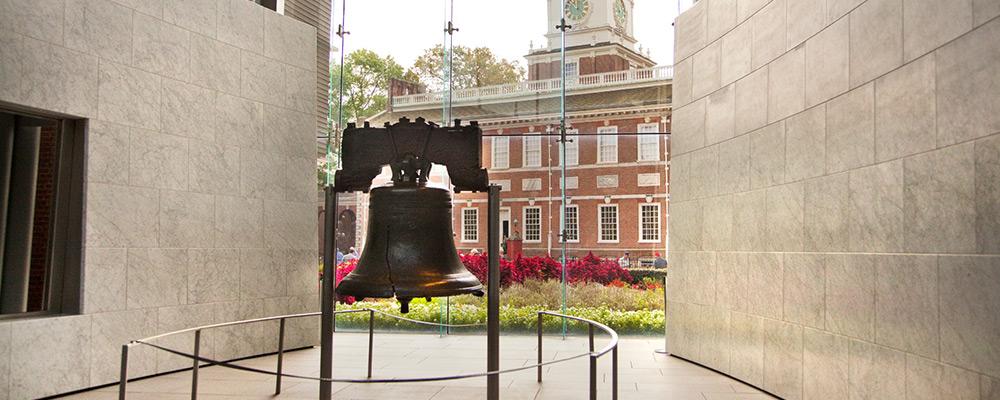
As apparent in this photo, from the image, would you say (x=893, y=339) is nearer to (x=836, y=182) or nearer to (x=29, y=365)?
(x=836, y=182)

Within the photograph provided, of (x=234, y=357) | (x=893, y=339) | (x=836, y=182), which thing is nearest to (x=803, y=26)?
(x=836, y=182)

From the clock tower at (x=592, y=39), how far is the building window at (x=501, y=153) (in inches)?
39.4

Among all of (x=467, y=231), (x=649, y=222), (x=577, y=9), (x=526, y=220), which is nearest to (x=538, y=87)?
(x=577, y=9)

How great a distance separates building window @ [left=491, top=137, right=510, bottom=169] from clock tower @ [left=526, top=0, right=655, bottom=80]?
1000mm

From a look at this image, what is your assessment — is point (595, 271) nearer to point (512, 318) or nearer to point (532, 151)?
point (512, 318)

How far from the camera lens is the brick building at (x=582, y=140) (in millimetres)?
9844

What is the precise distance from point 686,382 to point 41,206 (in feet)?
18.0

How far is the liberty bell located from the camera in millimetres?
3885

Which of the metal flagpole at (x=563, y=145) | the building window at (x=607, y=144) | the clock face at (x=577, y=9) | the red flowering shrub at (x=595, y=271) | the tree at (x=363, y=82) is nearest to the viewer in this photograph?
the red flowering shrub at (x=595, y=271)

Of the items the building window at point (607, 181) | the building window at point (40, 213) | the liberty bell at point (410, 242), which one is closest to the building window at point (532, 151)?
the building window at point (607, 181)

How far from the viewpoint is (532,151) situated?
1043 cm

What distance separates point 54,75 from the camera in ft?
20.0

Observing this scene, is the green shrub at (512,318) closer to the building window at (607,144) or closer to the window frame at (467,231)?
the window frame at (467,231)

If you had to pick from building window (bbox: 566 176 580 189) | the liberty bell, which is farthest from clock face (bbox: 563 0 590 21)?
the liberty bell
